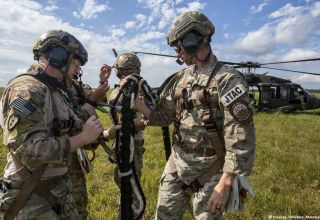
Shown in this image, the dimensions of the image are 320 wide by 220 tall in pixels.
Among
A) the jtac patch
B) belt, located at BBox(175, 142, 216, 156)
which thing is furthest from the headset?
belt, located at BBox(175, 142, 216, 156)

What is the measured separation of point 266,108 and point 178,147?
864 inches

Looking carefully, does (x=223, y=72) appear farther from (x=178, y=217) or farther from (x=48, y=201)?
(x=48, y=201)

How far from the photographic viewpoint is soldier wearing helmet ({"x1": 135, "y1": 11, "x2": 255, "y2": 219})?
10.5 feet

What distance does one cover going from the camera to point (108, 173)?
8148mm

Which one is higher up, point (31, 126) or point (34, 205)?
point (31, 126)

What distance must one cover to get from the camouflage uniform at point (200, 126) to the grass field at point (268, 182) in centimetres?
176

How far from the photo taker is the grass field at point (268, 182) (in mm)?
5727

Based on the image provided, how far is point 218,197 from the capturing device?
10.3 feet

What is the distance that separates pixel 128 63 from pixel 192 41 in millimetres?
2748

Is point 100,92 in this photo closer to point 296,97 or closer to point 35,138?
point 35,138

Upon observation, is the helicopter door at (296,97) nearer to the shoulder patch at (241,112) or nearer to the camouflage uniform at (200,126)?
the camouflage uniform at (200,126)

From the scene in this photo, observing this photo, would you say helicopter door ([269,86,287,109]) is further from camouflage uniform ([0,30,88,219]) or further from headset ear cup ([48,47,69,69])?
headset ear cup ([48,47,69,69])

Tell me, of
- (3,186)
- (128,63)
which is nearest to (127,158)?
(3,186)

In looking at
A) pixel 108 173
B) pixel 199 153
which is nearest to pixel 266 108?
pixel 108 173
